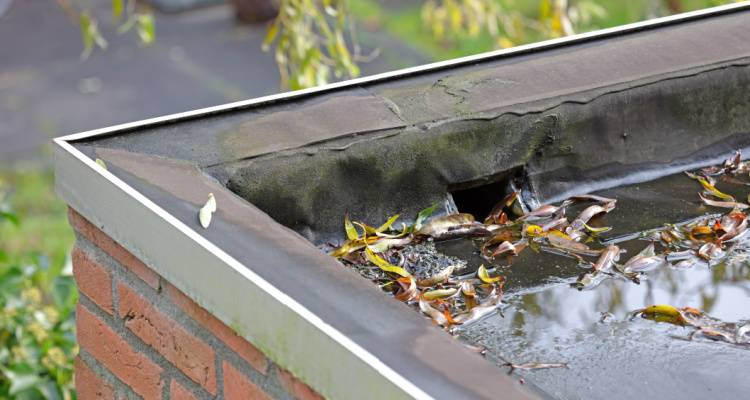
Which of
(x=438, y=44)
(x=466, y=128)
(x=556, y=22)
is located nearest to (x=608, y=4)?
(x=438, y=44)

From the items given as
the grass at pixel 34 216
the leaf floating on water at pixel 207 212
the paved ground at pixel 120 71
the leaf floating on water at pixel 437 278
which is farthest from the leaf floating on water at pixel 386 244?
the paved ground at pixel 120 71

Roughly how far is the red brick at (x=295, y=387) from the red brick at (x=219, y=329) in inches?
1.5

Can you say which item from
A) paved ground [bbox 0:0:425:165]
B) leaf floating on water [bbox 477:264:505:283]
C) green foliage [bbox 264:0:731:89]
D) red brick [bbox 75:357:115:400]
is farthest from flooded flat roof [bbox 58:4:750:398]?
paved ground [bbox 0:0:425:165]

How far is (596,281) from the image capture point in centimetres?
176

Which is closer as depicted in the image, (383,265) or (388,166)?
(383,265)

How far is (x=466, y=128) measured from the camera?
1.96m

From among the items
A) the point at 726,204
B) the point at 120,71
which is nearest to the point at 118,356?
the point at 726,204

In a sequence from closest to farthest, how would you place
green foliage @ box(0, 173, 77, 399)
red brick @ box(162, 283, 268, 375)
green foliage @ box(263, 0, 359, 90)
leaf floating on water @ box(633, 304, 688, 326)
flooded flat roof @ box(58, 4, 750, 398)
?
flooded flat roof @ box(58, 4, 750, 398)
red brick @ box(162, 283, 268, 375)
leaf floating on water @ box(633, 304, 688, 326)
green foliage @ box(0, 173, 77, 399)
green foliage @ box(263, 0, 359, 90)

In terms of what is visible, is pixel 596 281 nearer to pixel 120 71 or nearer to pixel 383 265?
pixel 383 265

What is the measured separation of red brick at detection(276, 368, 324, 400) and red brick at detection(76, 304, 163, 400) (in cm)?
35

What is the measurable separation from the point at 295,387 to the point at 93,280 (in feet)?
1.89

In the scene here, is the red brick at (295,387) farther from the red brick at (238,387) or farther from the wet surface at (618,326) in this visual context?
the wet surface at (618,326)

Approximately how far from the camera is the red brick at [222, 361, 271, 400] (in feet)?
4.67

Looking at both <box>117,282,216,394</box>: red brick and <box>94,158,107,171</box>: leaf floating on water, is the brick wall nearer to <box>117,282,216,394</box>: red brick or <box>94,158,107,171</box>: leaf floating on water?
<box>117,282,216,394</box>: red brick
